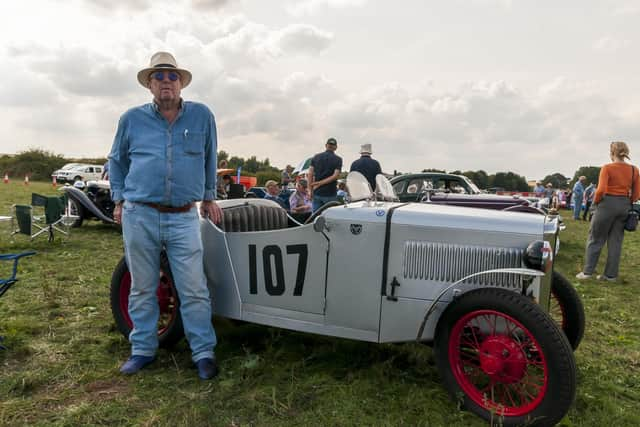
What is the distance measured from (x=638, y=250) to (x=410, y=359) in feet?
29.2

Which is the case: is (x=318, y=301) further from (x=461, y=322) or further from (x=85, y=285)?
(x=85, y=285)

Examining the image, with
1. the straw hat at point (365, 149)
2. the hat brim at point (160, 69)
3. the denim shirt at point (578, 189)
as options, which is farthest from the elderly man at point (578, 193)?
the hat brim at point (160, 69)

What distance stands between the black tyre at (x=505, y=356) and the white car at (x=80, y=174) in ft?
110

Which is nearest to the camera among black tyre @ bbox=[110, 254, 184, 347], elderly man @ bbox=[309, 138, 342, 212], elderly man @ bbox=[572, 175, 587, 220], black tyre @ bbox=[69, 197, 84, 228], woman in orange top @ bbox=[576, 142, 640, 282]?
black tyre @ bbox=[110, 254, 184, 347]

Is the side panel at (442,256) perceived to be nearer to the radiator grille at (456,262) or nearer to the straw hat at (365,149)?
the radiator grille at (456,262)

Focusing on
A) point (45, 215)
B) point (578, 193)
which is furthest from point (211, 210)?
point (578, 193)

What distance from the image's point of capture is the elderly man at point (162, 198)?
112 inches

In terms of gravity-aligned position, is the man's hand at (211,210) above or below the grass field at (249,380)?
above

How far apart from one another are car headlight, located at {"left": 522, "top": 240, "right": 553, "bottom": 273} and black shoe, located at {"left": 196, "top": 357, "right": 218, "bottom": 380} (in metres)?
1.98

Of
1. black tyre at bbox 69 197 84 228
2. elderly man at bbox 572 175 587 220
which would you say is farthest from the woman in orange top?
elderly man at bbox 572 175 587 220

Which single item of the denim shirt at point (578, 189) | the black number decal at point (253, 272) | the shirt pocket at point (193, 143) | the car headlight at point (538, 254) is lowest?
the black number decal at point (253, 272)

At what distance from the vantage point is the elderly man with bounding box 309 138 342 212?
770 centimetres

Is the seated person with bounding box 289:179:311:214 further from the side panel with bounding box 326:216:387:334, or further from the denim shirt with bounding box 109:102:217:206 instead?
the side panel with bounding box 326:216:387:334

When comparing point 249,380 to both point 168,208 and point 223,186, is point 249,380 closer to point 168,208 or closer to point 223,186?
point 168,208
